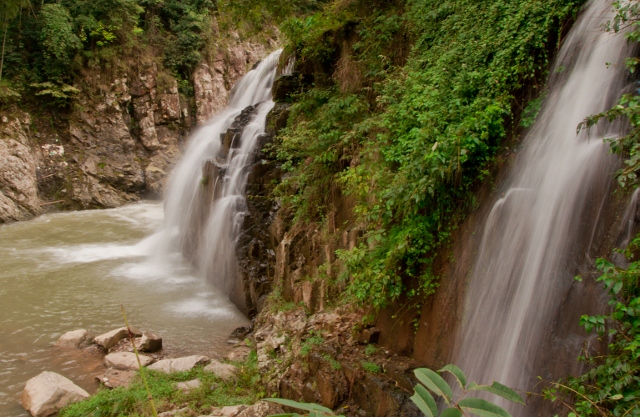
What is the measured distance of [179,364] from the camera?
20.3 ft

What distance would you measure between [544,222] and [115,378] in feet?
19.4

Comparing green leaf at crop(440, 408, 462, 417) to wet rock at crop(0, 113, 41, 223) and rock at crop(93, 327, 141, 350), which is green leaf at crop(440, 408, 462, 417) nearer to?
rock at crop(93, 327, 141, 350)

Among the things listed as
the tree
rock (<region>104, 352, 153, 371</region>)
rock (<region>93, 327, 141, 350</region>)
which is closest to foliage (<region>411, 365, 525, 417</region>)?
rock (<region>104, 352, 153, 371</region>)

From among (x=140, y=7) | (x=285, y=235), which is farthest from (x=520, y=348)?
(x=140, y=7)

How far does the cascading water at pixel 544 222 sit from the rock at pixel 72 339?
6265 mm

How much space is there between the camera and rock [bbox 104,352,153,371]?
6445 mm

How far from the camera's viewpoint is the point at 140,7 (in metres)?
17.9

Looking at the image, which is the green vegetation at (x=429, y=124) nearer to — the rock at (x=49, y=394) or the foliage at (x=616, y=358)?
the foliage at (x=616, y=358)

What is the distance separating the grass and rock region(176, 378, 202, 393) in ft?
0.21

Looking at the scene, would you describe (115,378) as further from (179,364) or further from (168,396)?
(168,396)

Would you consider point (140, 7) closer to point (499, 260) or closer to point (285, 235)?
point (285, 235)

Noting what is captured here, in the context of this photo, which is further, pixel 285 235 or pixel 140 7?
pixel 140 7

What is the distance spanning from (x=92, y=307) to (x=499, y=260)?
7.86 m

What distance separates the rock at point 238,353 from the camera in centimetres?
654
